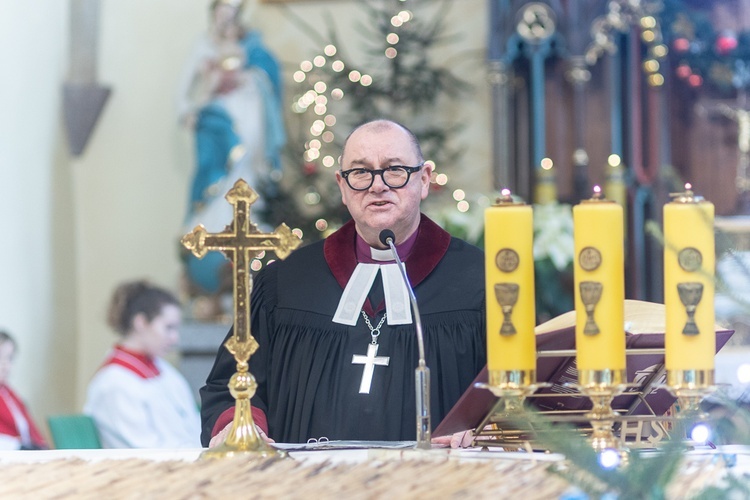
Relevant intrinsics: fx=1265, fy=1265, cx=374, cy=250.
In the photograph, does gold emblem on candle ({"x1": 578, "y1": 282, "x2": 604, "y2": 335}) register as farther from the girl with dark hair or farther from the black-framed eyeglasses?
the girl with dark hair

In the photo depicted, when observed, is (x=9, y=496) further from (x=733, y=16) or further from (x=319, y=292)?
(x=733, y=16)

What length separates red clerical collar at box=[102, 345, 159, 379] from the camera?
6.56m

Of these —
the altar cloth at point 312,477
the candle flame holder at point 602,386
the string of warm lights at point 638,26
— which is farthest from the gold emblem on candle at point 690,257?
the string of warm lights at point 638,26

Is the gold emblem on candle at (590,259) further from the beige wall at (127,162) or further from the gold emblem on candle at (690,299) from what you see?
the beige wall at (127,162)

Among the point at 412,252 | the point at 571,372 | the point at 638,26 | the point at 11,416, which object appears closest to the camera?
the point at 571,372

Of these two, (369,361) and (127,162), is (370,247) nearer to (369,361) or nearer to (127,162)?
(369,361)

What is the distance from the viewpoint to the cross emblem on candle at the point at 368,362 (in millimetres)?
3623

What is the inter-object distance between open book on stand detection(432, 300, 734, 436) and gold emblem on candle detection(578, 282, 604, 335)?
0.22 metres

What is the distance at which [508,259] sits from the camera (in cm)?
230

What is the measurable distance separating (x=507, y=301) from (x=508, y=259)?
76 millimetres

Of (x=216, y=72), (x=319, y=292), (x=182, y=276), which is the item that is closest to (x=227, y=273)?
(x=182, y=276)

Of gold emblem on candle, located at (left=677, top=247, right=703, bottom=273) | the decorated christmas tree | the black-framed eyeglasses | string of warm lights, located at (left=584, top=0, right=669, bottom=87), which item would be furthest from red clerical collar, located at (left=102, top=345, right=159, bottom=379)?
gold emblem on candle, located at (left=677, top=247, right=703, bottom=273)

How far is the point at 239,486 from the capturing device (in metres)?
2.07

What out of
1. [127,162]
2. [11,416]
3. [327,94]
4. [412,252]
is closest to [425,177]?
[412,252]
